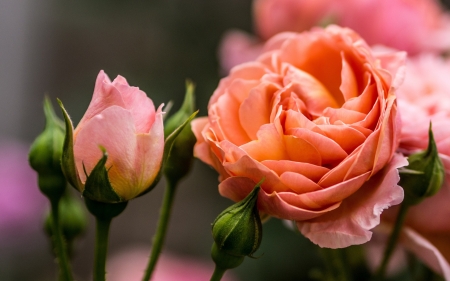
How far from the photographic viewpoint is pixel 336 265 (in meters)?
0.40

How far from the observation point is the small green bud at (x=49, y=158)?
0.33 meters

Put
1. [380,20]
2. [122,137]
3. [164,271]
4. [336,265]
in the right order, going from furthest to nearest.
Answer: [164,271] → [380,20] → [336,265] → [122,137]

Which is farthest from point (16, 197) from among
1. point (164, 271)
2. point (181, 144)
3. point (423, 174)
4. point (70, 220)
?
point (423, 174)

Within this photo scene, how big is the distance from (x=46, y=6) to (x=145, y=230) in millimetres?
691

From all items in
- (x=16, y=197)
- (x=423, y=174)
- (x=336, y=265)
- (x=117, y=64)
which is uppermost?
(x=423, y=174)

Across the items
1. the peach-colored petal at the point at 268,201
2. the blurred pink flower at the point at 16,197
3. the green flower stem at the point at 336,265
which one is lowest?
the blurred pink flower at the point at 16,197

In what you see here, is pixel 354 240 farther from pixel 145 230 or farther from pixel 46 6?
pixel 46 6

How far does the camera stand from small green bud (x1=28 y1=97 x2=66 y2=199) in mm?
332

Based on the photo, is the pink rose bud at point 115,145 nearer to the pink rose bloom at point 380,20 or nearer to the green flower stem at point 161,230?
the green flower stem at point 161,230

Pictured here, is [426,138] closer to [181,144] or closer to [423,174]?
[423,174]

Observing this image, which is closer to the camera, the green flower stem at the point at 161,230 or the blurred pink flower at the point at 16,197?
the green flower stem at the point at 161,230

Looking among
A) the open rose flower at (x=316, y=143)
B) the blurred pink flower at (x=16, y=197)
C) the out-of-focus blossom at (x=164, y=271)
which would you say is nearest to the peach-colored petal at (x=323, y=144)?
the open rose flower at (x=316, y=143)

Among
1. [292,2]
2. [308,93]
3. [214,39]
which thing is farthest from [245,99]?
[214,39]

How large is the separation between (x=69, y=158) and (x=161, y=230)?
10 centimetres
